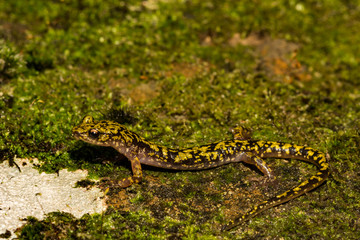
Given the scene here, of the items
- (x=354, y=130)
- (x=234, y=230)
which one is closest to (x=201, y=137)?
(x=234, y=230)

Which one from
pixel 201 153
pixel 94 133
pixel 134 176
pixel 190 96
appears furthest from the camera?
pixel 190 96

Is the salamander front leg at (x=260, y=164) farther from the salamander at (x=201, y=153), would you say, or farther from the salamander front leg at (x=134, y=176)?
the salamander front leg at (x=134, y=176)

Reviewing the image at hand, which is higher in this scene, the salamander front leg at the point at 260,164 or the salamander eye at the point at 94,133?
the salamander eye at the point at 94,133

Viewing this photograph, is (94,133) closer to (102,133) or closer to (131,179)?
(102,133)

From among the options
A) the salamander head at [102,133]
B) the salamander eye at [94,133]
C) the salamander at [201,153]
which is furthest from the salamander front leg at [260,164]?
the salamander eye at [94,133]

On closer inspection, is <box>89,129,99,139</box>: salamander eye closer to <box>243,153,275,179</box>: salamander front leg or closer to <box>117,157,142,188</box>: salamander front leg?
<box>117,157,142,188</box>: salamander front leg

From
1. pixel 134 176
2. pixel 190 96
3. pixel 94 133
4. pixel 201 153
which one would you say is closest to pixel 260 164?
pixel 201 153

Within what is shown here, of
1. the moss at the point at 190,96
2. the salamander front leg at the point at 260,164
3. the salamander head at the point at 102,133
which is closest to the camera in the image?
the moss at the point at 190,96

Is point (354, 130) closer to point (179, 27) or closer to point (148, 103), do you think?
point (148, 103)
